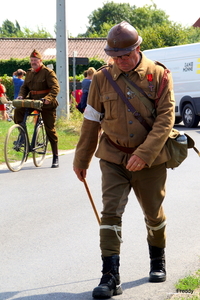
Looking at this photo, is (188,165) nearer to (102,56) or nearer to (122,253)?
(122,253)

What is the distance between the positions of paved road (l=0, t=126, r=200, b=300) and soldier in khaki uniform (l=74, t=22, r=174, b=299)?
432 millimetres

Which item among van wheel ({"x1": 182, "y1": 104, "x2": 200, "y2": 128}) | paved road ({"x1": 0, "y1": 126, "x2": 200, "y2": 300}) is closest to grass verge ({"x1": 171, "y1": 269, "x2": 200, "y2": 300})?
paved road ({"x1": 0, "y1": 126, "x2": 200, "y2": 300})

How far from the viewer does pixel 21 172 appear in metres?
10.7

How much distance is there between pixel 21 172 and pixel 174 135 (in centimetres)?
629

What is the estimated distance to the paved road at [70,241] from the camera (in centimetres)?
477

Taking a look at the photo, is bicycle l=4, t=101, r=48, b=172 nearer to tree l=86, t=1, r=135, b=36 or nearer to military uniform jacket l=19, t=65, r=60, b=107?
military uniform jacket l=19, t=65, r=60, b=107

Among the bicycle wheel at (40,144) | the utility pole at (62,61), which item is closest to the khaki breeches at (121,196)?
the bicycle wheel at (40,144)

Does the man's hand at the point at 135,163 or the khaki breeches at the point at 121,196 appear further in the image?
the khaki breeches at the point at 121,196

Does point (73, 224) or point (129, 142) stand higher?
point (129, 142)

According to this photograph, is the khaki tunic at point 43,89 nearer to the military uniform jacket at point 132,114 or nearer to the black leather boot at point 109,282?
the military uniform jacket at point 132,114

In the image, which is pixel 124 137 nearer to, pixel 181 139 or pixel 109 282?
pixel 181 139

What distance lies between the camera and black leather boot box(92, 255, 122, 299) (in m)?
4.41

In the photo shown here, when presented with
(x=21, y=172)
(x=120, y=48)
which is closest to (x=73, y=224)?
(x=120, y=48)

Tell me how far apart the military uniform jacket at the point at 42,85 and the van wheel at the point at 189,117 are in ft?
33.7
